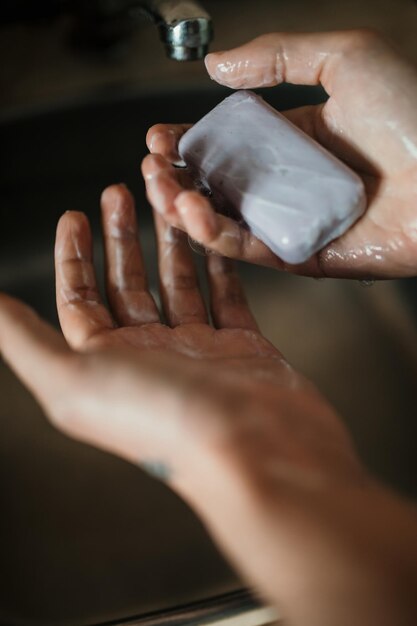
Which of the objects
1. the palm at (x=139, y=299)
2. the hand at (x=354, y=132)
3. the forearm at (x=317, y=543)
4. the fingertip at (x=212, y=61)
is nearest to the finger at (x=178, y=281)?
the palm at (x=139, y=299)

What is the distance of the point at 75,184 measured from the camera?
112 centimetres

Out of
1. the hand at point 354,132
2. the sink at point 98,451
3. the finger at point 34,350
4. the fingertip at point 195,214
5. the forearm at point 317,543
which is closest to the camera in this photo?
the forearm at point 317,543

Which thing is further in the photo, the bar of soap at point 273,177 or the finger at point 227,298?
the finger at point 227,298

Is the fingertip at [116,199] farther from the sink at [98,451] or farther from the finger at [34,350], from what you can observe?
the finger at [34,350]

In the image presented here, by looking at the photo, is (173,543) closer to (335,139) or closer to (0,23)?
(335,139)

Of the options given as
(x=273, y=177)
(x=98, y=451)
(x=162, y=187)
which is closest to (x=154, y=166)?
(x=162, y=187)

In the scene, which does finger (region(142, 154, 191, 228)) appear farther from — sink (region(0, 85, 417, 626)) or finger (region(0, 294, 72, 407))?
sink (region(0, 85, 417, 626))

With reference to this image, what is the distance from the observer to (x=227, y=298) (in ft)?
2.96

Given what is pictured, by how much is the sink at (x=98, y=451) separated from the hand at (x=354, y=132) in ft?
0.56

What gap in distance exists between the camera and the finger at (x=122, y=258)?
0.86 meters

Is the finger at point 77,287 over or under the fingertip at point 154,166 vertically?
under

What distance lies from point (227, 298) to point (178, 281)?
0.08 meters

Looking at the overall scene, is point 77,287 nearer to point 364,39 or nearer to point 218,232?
point 218,232

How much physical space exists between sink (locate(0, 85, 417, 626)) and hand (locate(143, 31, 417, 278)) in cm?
17
